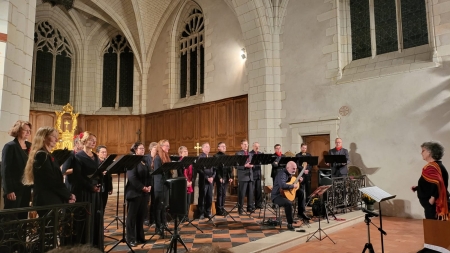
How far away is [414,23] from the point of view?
310 inches

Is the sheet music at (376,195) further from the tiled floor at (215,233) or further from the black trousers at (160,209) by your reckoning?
the black trousers at (160,209)

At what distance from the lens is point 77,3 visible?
44.0 ft

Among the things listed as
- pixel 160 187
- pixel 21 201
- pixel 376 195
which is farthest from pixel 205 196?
pixel 376 195

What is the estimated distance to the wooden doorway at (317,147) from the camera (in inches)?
350

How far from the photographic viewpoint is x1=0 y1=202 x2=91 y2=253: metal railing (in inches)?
102

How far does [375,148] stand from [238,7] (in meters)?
5.97

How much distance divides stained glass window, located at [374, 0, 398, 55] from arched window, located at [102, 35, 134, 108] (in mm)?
11046

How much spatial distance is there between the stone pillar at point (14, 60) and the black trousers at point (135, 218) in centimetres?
179

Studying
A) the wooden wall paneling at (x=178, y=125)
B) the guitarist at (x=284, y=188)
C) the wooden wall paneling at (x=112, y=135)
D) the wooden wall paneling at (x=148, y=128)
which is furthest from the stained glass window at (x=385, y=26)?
the wooden wall paneling at (x=112, y=135)

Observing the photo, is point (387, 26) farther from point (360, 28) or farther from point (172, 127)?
point (172, 127)

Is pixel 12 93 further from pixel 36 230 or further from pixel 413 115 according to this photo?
pixel 413 115

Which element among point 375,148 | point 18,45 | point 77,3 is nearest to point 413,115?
point 375,148

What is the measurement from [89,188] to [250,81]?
7100 mm

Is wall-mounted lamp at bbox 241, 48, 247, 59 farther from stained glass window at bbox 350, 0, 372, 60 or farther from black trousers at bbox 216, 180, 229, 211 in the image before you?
black trousers at bbox 216, 180, 229, 211
